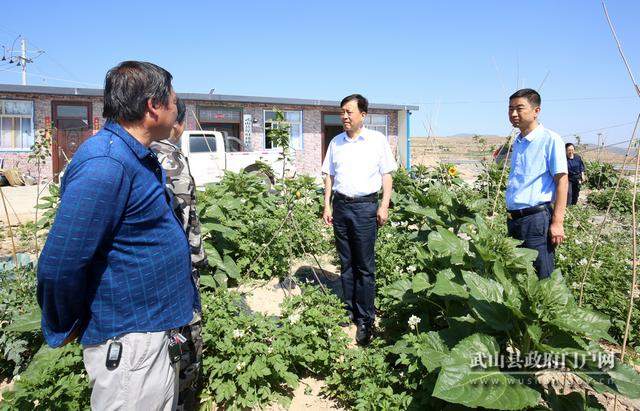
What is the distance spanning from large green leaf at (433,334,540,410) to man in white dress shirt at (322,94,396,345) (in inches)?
56.3

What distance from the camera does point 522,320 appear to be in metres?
2.12

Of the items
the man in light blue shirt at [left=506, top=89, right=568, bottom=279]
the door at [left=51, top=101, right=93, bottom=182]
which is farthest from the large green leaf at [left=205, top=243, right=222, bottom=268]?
the door at [left=51, top=101, right=93, bottom=182]

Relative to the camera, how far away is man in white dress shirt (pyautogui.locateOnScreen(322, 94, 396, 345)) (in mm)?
3420

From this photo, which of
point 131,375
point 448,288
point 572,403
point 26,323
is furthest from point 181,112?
point 572,403

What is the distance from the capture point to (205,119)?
57.0ft

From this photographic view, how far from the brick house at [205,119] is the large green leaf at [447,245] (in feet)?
30.7

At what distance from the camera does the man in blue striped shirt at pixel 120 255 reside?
1373 millimetres

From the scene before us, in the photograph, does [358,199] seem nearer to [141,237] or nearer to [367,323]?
[367,323]

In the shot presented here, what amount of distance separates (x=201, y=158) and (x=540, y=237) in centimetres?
991

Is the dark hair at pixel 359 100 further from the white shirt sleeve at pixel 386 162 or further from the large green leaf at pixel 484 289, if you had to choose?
the large green leaf at pixel 484 289

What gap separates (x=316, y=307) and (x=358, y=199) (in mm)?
897

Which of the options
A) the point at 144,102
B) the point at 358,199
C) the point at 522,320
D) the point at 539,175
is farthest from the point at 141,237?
the point at 539,175

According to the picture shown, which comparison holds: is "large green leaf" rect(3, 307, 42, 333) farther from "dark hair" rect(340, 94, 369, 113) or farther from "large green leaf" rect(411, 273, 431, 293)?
"dark hair" rect(340, 94, 369, 113)

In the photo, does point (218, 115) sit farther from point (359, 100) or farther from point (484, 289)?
point (484, 289)
